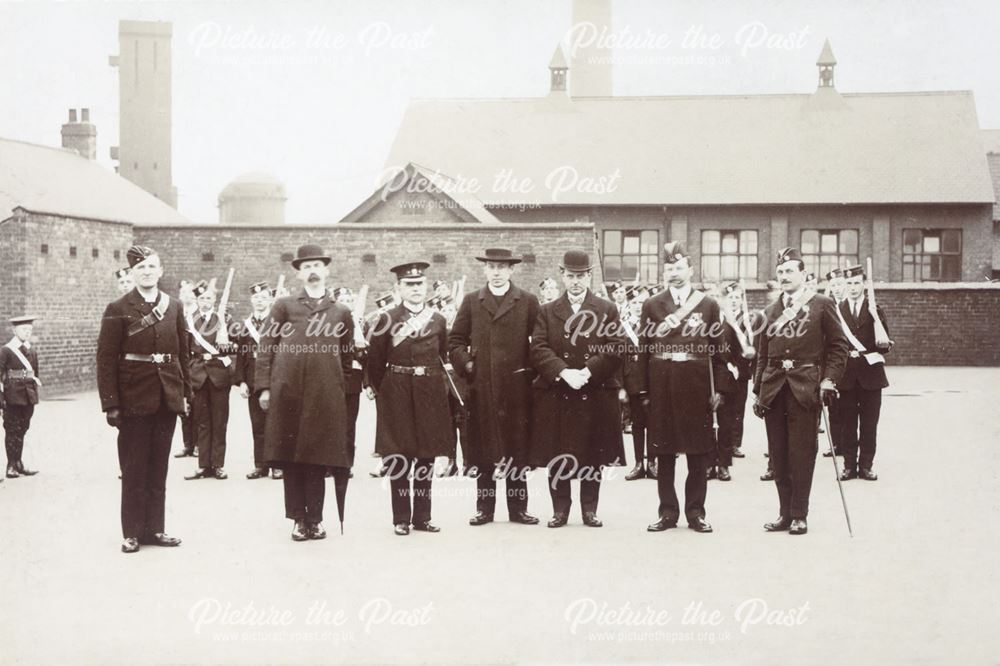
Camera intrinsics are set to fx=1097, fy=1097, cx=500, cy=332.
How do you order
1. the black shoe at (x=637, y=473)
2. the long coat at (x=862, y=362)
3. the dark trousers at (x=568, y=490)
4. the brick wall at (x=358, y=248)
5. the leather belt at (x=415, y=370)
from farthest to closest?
1. the brick wall at (x=358, y=248)
2. the long coat at (x=862, y=362)
3. the black shoe at (x=637, y=473)
4. the dark trousers at (x=568, y=490)
5. the leather belt at (x=415, y=370)

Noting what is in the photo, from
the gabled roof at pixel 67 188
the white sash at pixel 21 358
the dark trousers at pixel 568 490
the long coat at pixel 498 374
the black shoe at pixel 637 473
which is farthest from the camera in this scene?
the gabled roof at pixel 67 188

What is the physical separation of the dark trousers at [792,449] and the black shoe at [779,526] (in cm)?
4

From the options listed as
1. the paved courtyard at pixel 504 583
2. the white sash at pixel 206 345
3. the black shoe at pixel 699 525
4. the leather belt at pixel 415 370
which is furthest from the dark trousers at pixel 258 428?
the black shoe at pixel 699 525

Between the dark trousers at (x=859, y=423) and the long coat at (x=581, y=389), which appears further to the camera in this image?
the dark trousers at (x=859, y=423)

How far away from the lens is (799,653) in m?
5.41

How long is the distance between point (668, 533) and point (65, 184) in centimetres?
3102

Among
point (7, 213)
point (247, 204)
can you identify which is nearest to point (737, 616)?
point (7, 213)

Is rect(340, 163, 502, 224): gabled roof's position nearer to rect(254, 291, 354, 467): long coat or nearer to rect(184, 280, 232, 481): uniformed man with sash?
rect(184, 280, 232, 481): uniformed man with sash

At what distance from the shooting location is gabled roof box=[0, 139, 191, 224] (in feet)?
95.3

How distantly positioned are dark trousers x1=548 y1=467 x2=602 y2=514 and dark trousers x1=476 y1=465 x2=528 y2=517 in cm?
28

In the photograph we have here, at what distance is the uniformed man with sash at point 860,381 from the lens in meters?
11.2

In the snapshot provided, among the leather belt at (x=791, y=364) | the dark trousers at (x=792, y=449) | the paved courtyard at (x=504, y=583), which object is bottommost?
the paved courtyard at (x=504, y=583)

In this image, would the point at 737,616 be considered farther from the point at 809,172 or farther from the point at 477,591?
the point at 809,172

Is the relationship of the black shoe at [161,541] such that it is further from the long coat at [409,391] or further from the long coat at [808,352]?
the long coat at [808,352]
